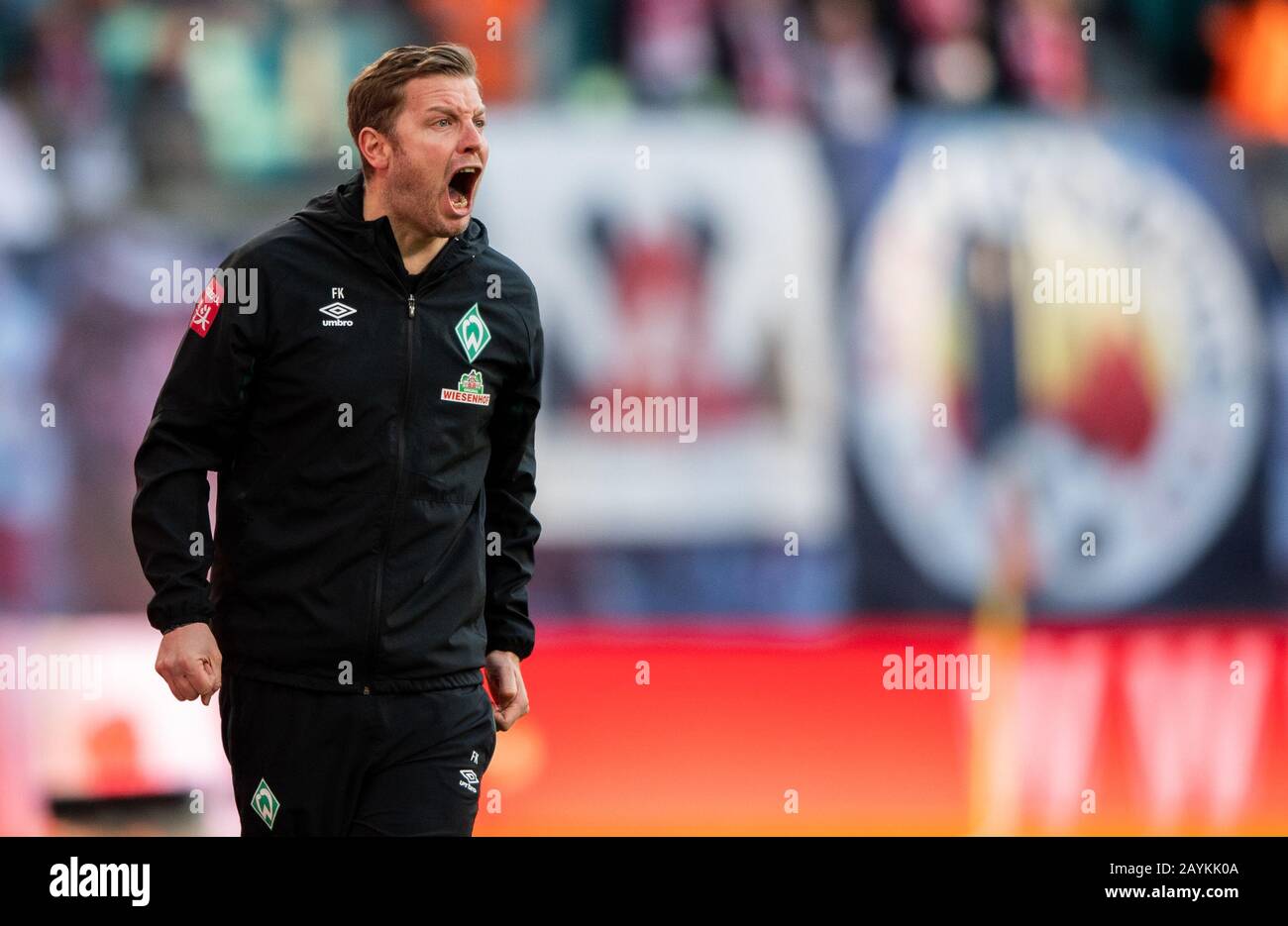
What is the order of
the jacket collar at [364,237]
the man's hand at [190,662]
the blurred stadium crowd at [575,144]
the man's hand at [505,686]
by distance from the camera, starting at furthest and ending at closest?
the blurred stadium crowd at [575,144] → the man's hand at [505,686] → the jacket collar at [364,237] → the man's hand at [190,662]

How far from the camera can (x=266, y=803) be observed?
296 centimetres

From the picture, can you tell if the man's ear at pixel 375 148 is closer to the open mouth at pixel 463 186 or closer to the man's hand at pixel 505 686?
the open mouth at pixel 463 186

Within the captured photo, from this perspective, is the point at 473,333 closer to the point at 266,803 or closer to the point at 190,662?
the point at 190,662

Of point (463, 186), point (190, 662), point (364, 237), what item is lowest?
point (190, 662)

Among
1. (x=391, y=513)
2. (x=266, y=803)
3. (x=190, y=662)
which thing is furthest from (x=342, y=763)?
(x=391, y=513)

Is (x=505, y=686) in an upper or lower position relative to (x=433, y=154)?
lower

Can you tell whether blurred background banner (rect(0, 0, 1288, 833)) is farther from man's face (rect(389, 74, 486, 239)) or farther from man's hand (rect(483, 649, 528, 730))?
man's face (rect(389, 74, 486, 239))

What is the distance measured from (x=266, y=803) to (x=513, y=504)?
75 centimetres

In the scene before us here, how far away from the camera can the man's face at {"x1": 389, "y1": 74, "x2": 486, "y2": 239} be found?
120 inches

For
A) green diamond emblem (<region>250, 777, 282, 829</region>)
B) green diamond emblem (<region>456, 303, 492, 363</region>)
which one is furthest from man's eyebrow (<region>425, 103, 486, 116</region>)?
green diamond emblem (<region>250, 777, 282, 829</region>)

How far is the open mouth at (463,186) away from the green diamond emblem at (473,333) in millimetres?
194

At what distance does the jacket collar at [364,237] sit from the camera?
3.05 meters

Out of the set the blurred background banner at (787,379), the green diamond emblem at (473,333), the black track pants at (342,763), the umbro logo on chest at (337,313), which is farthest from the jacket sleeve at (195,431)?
the blurred background banner at (787,379)

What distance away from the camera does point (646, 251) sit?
571 cm
